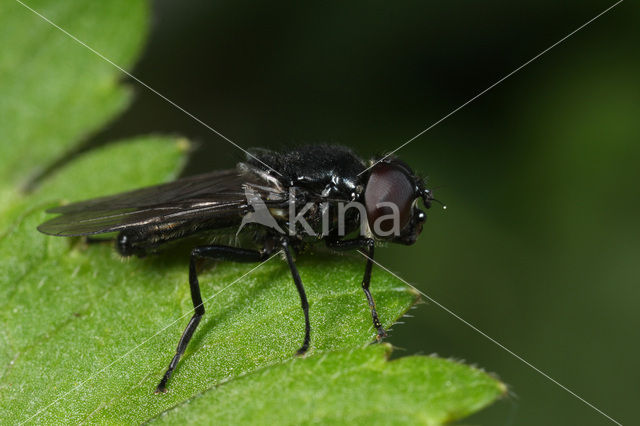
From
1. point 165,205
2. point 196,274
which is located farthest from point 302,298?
point 165,205

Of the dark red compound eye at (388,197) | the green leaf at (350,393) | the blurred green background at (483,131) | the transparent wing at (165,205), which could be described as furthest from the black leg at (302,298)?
the blurred green background at (483,131)

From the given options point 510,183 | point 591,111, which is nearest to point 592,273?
point 510,183

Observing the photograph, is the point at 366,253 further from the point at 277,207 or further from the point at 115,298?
the point at 115,298

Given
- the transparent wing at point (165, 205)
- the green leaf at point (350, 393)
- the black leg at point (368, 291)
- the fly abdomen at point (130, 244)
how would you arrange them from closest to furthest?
the green leaf at point (350, 393) → the black leg at point (368, 291) → the transparent wing at point (165, 205) → the fly abdomen at point (130, 244)

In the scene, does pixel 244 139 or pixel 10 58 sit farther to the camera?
pixel 244 139

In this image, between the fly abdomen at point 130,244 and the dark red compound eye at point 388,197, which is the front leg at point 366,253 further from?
the fly abdomen at point 130,244

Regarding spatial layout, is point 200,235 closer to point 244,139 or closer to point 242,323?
point 242,323

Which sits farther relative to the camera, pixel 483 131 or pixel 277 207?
pixel 483 131
